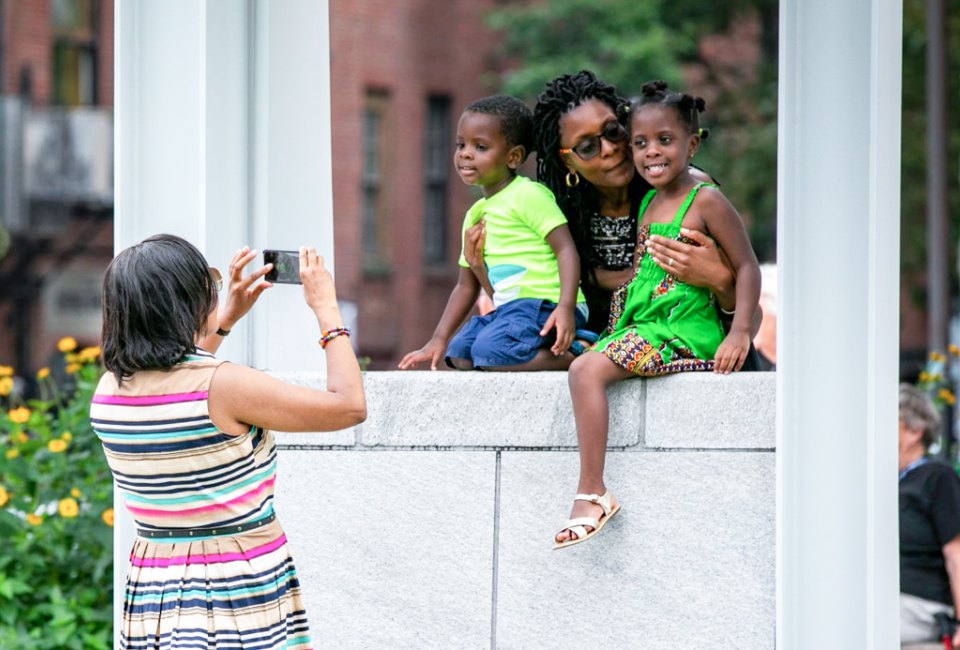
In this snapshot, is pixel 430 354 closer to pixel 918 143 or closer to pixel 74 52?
pixel 74 52

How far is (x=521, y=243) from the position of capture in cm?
480

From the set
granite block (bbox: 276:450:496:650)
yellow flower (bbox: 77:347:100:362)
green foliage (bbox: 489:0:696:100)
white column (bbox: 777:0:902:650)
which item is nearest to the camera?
white column (bbox: 777:0:902:650)

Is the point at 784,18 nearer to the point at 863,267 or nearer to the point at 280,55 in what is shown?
the point at 863,267

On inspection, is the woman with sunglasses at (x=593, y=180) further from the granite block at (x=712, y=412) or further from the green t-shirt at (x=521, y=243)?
the granite block at (x=712, y=412)

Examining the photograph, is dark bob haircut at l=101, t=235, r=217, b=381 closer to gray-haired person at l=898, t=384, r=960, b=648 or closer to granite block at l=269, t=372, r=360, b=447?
granite block at l=269, t=372, r=360, b=447

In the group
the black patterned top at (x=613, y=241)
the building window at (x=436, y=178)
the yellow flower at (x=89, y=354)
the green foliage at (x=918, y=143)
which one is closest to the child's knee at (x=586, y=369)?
the black patterned top at (x=613, y=241)

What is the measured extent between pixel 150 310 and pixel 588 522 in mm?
1445

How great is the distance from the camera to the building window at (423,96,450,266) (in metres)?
26.2

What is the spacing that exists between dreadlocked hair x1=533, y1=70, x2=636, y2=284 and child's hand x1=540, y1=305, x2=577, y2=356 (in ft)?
0.98

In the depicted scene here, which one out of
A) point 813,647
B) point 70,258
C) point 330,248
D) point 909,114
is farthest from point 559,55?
point 813,647

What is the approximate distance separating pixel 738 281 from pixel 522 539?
1.01 meters

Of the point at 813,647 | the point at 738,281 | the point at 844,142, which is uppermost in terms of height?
the point at 844,142

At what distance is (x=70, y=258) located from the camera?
71.3 ft

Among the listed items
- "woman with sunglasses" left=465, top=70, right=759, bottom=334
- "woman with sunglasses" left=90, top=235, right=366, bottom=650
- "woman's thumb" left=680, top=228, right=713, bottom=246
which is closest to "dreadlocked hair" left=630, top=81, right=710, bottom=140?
"woman with sunglasses" left=465, top=70, right=759, bottom=334
